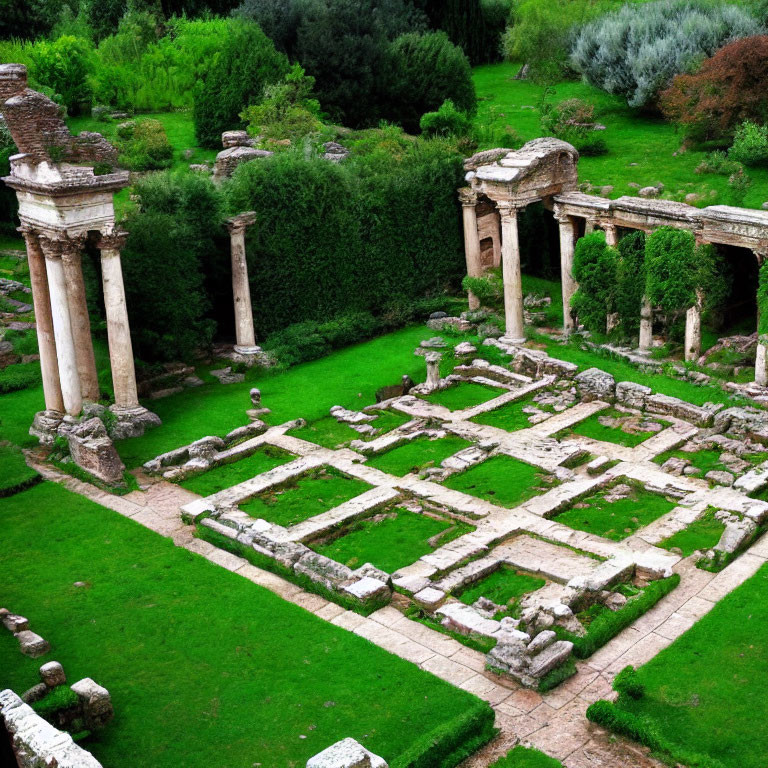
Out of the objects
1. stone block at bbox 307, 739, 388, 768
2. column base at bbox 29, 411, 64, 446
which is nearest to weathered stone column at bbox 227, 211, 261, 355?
column base at bbox 29, 411, 64, 446

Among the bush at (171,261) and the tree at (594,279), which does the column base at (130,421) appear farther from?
the tree at (594,279)

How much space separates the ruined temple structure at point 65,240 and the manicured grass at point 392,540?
7935mm

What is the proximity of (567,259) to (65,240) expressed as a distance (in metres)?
14.9

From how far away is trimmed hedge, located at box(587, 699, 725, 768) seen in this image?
51.9 ft

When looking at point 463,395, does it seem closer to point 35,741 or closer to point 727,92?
point 727,92

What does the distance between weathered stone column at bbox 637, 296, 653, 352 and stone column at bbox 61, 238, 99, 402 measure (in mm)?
15046

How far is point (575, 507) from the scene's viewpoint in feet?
79.8

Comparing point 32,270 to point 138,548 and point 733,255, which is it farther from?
point 733,255

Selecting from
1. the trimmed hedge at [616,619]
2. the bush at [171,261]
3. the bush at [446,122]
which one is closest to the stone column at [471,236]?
the bush at [446,122]

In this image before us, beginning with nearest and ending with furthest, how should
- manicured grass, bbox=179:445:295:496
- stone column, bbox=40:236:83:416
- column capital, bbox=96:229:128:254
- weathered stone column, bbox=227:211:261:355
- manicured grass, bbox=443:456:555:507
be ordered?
manicured grass, bbox=443:456:555:507 < manicured grass, bbox=179:445:295:496 < stone column, bbox=40:236:83:416 < column capital, bbox=96:229:128:254 < weathered stone column, bbox=227:211:261:355

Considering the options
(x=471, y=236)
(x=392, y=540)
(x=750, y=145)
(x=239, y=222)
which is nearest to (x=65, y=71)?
(x=239, y=222)

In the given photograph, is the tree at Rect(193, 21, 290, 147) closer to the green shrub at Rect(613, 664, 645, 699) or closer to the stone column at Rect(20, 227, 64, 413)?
the stone column at Rect(20, 227, 64, 413)

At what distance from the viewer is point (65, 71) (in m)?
48.8

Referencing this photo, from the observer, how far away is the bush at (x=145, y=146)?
42.6 m
